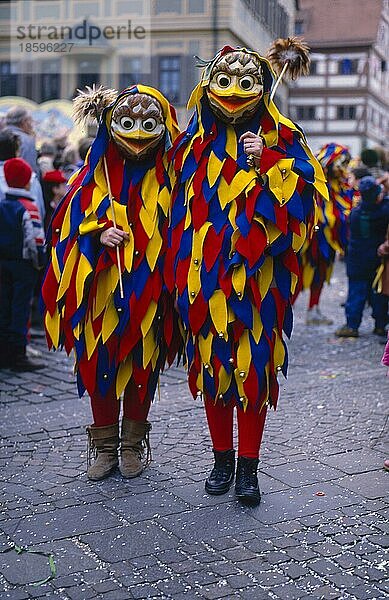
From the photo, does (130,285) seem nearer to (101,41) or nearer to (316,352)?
(316,352)

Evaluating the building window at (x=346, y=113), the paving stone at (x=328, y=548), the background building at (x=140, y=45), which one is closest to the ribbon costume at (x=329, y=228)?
the background building at (x=140, y=45)

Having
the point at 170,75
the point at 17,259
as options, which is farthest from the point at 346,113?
the point at 17,259

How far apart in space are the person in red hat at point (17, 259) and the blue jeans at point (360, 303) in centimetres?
324

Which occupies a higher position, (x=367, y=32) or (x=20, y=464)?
(x=367, y=32)

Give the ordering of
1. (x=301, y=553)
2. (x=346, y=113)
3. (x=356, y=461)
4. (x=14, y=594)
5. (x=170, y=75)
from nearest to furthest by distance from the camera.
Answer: (x=14, y=594) < (x=301, y=553) < (x=356, y=461) < (x=170, y=75) < (x=346, y=113)

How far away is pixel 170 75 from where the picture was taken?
73.8ft

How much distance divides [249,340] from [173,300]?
506mm

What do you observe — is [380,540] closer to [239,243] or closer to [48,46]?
[239,243]

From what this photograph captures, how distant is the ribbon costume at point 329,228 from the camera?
333 inches

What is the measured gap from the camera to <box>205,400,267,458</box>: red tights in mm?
3943

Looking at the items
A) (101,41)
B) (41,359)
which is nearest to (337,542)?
(41,359)

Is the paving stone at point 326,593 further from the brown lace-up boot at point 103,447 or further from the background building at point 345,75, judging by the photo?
the background building at point 345,75

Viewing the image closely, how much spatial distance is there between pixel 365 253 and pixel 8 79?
744 inches

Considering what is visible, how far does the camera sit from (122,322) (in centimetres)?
405
